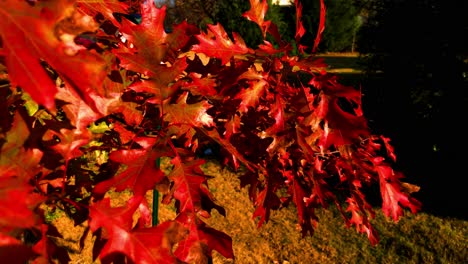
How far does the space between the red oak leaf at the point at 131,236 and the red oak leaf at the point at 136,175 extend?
7 cm

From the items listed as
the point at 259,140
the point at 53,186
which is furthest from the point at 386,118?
the point at 53,186

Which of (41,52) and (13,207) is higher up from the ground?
(41,52)

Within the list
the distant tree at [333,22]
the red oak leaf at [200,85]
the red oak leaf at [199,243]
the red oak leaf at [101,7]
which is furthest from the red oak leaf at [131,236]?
the distant tree at [333,22]

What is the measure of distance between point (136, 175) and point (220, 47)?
2.10ft

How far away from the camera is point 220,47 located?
146 cm

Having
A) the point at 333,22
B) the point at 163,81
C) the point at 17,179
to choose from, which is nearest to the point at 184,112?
the point at 163,81

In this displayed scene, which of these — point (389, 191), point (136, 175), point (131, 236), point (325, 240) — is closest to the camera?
point (131, 236)

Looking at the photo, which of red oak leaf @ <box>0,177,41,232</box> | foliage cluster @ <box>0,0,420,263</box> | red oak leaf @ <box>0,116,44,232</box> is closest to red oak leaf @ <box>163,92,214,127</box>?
foliage cluster @ <box>0,0,420,263</box>

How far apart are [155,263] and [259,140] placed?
0.87 metres

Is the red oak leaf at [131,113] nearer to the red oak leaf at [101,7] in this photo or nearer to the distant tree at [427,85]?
the red oak leaf at [101,7]

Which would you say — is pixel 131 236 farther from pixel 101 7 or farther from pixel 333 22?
pixel 333 22

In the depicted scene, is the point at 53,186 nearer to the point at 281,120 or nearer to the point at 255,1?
the point at 281,120

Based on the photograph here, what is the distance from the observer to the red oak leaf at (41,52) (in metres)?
0.58

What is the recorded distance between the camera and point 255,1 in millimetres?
1582
